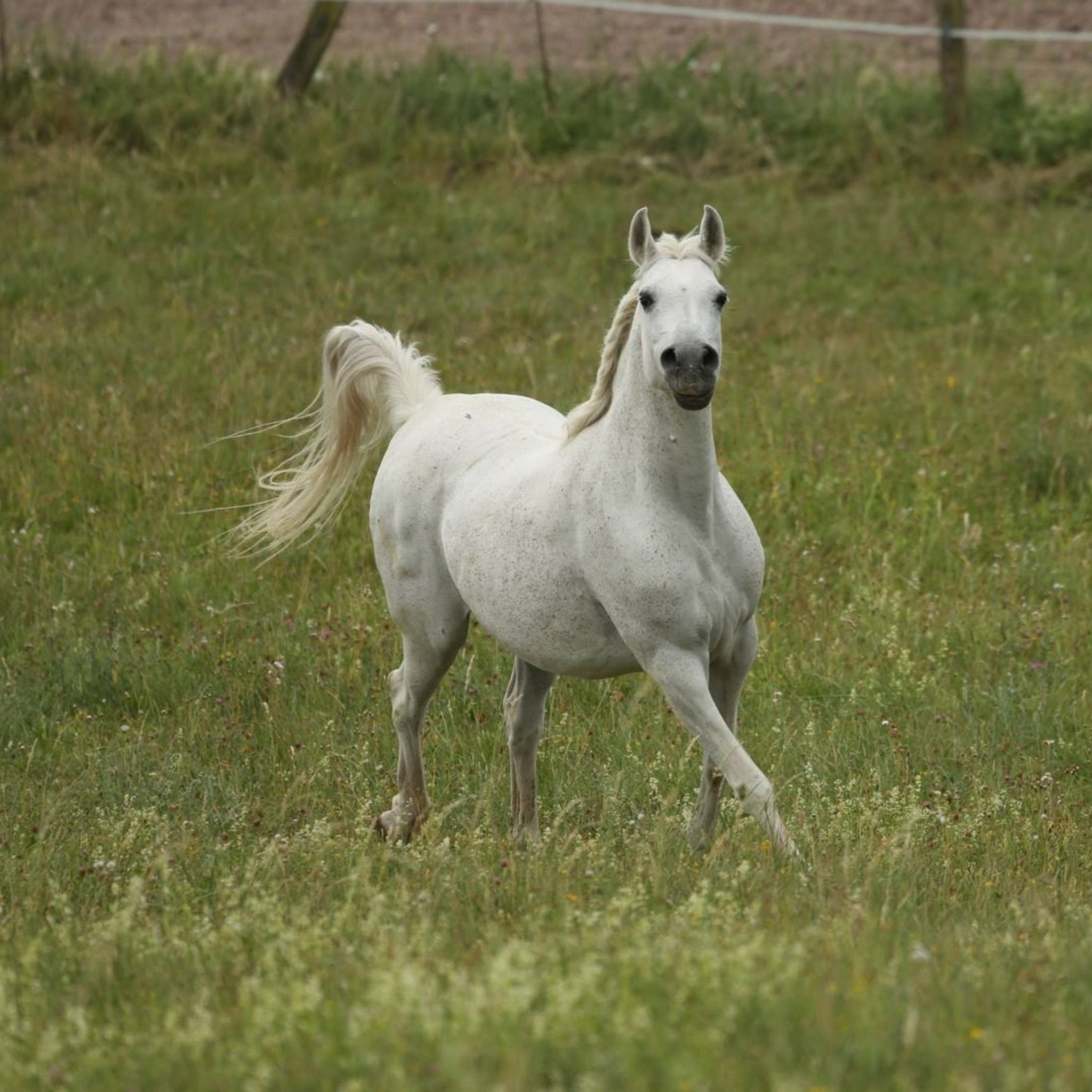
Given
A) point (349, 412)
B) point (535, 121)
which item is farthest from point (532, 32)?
point (349, 412)

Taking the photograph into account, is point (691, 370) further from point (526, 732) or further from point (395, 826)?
point (395, 826)

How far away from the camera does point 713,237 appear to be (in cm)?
477

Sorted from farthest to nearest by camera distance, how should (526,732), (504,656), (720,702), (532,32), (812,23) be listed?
1. (532,32)
2. (812,23)
3. (504,656)
4. (526,732)
5. (720,702)

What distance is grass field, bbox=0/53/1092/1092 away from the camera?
3.25 metres

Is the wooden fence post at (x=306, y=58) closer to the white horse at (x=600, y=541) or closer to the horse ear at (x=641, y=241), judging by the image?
the white horse at (x=600, y=541)

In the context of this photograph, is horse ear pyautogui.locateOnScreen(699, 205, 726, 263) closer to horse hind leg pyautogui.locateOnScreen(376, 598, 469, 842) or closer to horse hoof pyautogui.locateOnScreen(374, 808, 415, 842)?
horse hind leg pyautogui.locateOnScreen(376, 598, 469, 842)

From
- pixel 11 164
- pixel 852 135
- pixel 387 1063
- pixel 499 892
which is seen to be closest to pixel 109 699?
pixel 499 892

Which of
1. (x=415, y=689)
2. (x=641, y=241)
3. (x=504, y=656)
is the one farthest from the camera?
(x=504, y=656)

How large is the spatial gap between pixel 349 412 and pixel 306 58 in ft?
27.8

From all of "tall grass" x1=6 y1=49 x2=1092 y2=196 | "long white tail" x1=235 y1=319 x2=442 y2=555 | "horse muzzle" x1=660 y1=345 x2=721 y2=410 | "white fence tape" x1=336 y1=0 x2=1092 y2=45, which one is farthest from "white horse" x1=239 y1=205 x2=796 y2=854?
"white fence tape" x1=336 y1=0 x2=1092 y2=45

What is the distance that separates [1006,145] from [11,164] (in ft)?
25.4

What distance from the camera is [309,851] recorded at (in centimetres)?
503

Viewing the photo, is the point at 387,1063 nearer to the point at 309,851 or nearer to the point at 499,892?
the point at 499,892

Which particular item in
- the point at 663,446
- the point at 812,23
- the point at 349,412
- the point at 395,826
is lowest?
the point at 395,826
